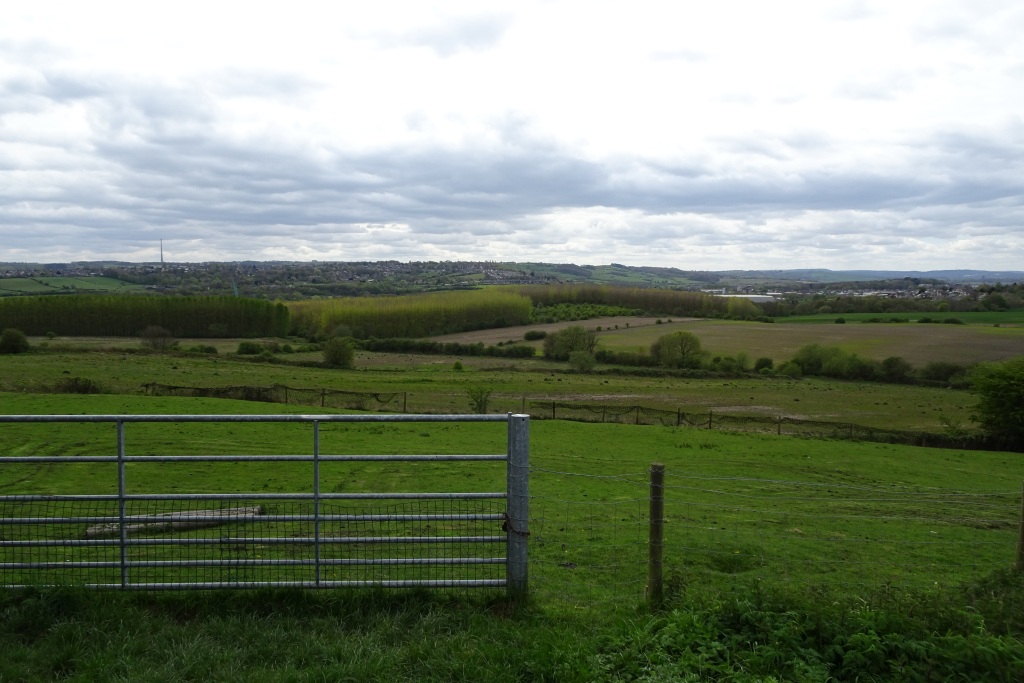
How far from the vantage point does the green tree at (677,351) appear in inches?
3455

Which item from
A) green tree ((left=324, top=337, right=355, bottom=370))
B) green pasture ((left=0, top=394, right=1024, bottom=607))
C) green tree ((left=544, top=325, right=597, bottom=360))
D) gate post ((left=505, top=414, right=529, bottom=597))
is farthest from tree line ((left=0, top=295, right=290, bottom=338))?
gate post ((left=505, top=414, right=529, bottom=597))

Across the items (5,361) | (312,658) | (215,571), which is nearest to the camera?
(312,658)

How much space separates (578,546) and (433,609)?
213 inches

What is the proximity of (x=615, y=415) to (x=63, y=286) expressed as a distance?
14967 cm

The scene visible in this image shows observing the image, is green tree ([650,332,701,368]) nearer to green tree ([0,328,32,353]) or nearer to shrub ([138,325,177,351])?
shrub ([138,325,177,351])

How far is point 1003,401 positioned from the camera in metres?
47.1

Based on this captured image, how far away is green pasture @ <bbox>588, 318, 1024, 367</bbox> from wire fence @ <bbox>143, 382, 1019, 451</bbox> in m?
39.3

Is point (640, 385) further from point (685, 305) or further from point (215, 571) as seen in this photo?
point (685, 305)

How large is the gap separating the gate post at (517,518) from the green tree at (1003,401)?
5025cm

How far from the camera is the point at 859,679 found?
19.4ft

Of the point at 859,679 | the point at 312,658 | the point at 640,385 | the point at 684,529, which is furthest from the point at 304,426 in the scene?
the point at 640,385

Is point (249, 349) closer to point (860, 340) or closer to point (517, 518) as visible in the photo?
point (860, 340)

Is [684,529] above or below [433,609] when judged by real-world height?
below

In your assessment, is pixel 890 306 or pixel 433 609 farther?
pixel 890 306
